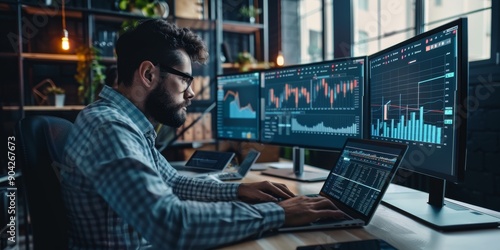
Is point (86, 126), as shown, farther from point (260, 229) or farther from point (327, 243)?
point (327, 243)

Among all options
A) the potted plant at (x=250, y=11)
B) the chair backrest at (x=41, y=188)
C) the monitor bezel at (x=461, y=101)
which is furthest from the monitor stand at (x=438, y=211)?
the potted plant at (x=250, y=11)

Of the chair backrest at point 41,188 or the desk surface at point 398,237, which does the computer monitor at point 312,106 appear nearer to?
the desk surface at point 398,237

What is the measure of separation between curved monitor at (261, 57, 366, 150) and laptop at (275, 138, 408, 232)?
31cm

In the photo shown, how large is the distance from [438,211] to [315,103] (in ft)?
2.34

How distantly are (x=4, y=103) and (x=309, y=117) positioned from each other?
3.10 m

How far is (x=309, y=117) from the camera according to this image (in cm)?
168

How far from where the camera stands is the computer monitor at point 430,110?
3.03 feet

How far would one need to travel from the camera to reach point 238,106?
6.59 ft

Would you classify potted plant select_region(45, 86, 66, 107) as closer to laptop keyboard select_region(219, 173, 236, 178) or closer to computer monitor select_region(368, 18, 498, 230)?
laptop keyboard select_region(219, 173, 236, 178)

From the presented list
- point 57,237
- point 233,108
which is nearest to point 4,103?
point 233,108

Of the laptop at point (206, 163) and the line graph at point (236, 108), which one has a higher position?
the line graph at point (236, 108)

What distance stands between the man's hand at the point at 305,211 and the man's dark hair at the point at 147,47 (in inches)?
21.0

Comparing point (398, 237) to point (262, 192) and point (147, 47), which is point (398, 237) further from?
point (147, 47)

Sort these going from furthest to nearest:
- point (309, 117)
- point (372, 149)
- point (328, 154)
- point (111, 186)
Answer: point (328, 154), point (309, 117), point (372, 149), point (111, 186)
